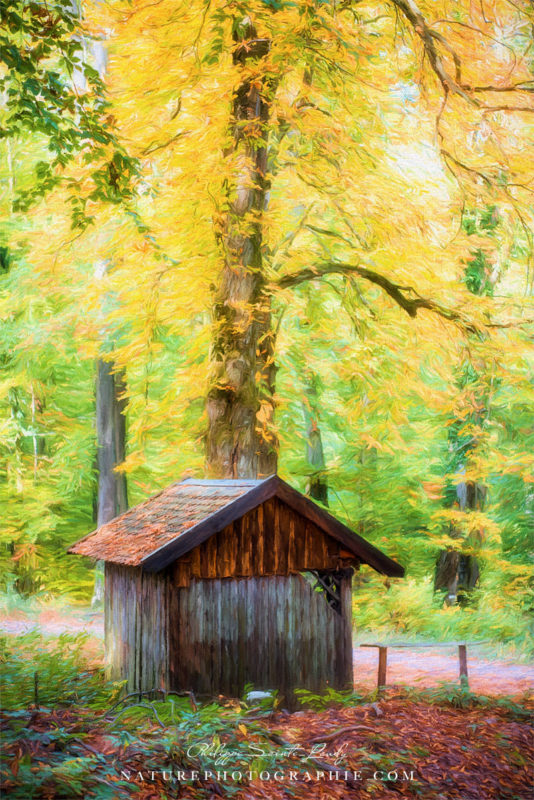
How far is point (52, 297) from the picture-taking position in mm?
16078

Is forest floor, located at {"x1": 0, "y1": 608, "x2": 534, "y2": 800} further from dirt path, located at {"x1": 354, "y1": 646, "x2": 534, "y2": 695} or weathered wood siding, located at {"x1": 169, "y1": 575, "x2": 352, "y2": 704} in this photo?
dirt path, located at {"x1": 354, "y1": 646, "x2": 534, "y2": 695}

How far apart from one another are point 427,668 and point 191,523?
254 inches

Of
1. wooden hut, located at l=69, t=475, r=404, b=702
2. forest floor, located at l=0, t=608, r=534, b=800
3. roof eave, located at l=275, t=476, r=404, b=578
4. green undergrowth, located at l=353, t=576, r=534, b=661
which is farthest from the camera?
green undergrowth, located at l=353, t=576, r=534, b=661

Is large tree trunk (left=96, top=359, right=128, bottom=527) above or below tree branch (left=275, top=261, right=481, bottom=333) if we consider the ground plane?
below

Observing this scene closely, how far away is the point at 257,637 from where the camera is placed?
29.4 feet

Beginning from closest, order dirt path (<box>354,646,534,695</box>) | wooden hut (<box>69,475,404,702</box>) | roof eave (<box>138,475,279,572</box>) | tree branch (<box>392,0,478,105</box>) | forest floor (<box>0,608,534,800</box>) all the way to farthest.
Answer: forest floor (<box>0,608,534,800</box>)
roof eave (<box>138,475,279,572</box>)
wooden hut (<box>69,475,404,702</box>)
tree branch (<box>392,0,478,105</box>)
dirt path (<box>354,646,534,695</box>)

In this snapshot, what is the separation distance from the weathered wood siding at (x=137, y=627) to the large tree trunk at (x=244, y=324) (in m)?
2.17

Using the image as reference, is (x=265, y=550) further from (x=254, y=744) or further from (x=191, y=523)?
(x=254, y=744)

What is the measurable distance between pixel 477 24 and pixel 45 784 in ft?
30.5

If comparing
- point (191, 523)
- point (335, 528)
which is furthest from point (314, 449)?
point (191, 523)

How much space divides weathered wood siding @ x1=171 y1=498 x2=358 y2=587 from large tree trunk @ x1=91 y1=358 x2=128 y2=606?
955 cm

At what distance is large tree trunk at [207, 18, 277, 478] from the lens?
11.0 m

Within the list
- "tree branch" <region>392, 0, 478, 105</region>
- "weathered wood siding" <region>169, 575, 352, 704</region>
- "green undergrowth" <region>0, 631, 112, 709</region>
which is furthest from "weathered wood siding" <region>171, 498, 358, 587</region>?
"tree branch" <region>392, 0, 478, 105</region>

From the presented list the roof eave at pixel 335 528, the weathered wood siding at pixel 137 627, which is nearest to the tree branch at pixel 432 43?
the roof eave at pixel 335 528
